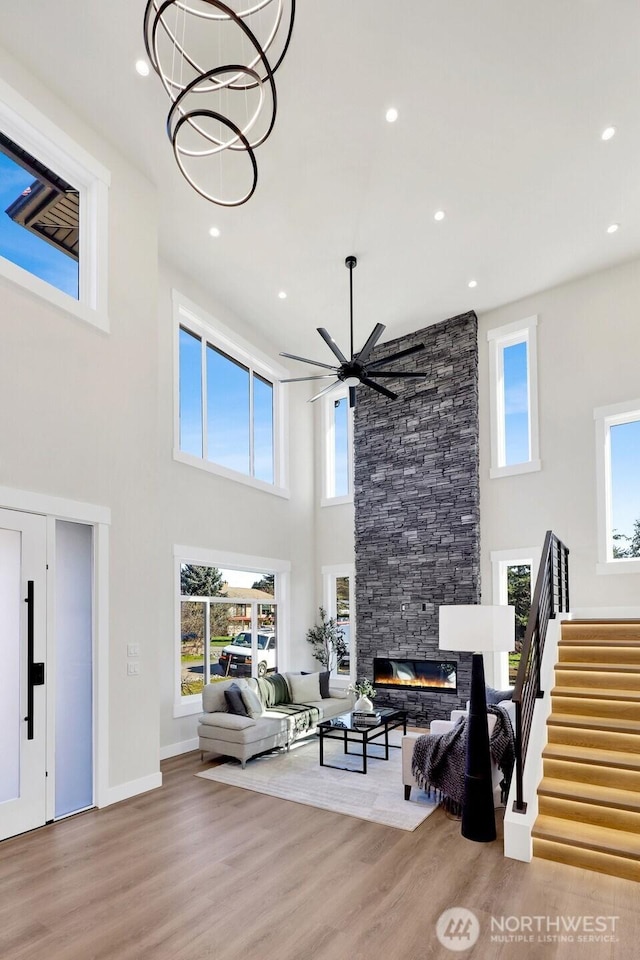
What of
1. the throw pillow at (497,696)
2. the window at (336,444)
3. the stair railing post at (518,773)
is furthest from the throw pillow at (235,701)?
the window at (336,444)

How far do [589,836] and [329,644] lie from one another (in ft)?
19.6

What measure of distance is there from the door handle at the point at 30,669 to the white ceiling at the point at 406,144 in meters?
4.06

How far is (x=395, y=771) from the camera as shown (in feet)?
19.6

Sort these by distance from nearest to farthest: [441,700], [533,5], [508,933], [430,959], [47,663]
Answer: [430,959], [508,933], [533,5], [47,663], [441,700]

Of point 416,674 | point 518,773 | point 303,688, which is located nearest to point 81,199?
point 518,773

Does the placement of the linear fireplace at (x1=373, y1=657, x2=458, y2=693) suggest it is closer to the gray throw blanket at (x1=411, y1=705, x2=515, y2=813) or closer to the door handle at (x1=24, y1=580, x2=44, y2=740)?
the gray throw blanket at (x1=411, y1=705, x2=515, y2=813)

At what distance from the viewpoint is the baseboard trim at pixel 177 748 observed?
6631 mm

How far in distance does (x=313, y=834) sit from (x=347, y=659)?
5.23m

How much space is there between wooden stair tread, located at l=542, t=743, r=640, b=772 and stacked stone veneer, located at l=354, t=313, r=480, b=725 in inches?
143

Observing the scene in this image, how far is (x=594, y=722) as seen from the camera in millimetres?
4742

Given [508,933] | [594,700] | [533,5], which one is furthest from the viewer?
[594,700]

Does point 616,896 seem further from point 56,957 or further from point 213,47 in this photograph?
point 213,47

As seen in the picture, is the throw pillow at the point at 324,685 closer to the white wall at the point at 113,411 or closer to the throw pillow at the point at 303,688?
the throw pillow at the point at 303,688

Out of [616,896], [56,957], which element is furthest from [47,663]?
[616,896]
